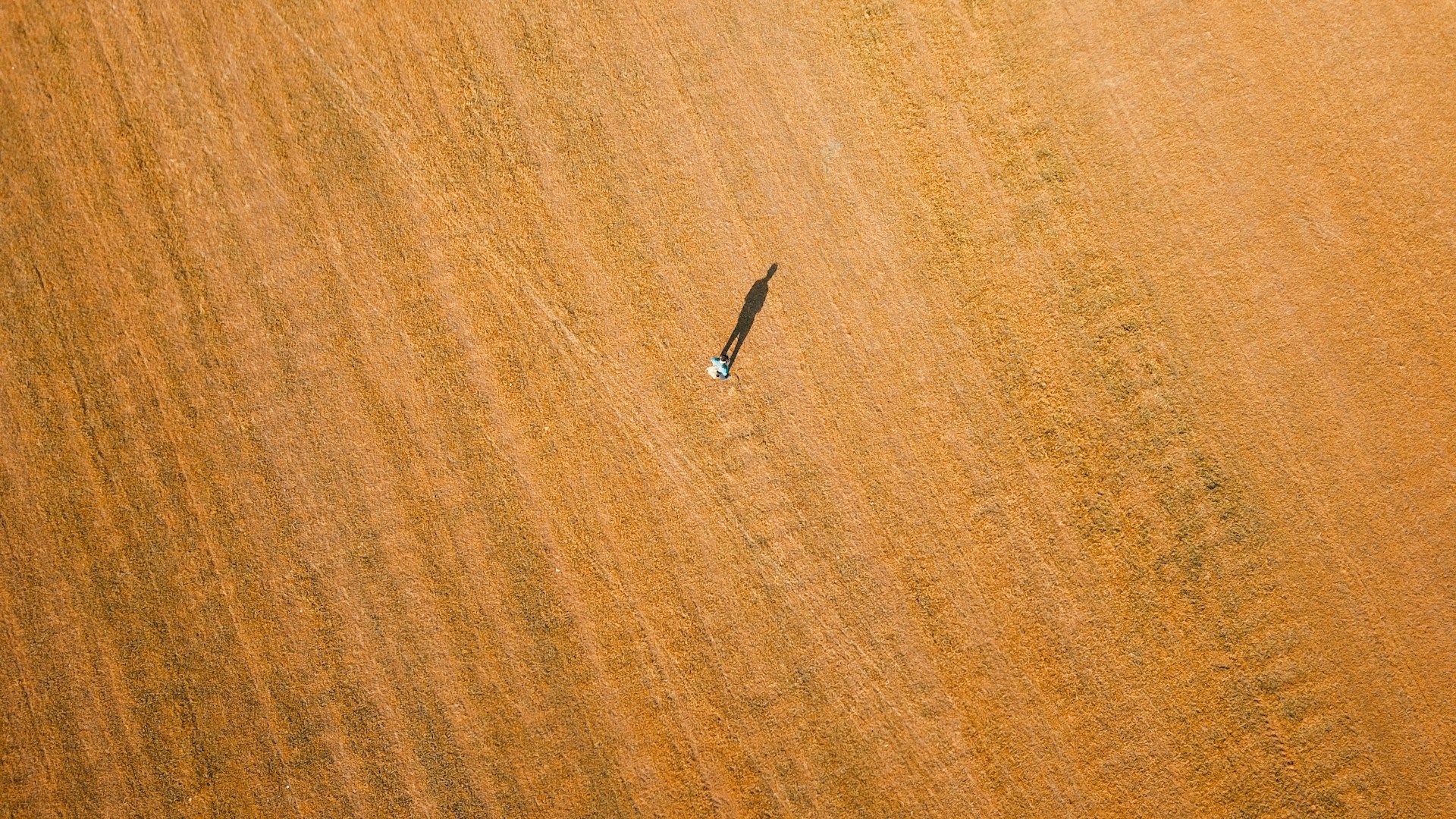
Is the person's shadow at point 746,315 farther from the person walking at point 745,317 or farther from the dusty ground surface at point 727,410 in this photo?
the dusty ground surface at point 727,410

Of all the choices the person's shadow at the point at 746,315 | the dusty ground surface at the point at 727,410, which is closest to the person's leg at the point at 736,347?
the person's shadow at the point at 746,315

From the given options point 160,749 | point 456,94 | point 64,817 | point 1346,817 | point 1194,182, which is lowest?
point 1346,817

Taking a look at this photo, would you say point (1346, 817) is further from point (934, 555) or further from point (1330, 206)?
point (1330, 206)

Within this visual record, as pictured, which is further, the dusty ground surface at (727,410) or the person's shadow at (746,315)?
the person's shadow at (746,315)

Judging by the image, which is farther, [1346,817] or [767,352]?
[767,352]

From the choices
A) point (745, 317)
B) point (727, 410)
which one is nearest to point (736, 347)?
point (745, 317)

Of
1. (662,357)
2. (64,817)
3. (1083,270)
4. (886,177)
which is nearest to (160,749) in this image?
(64,817)

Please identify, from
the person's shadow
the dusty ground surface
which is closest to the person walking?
the person's shadow
